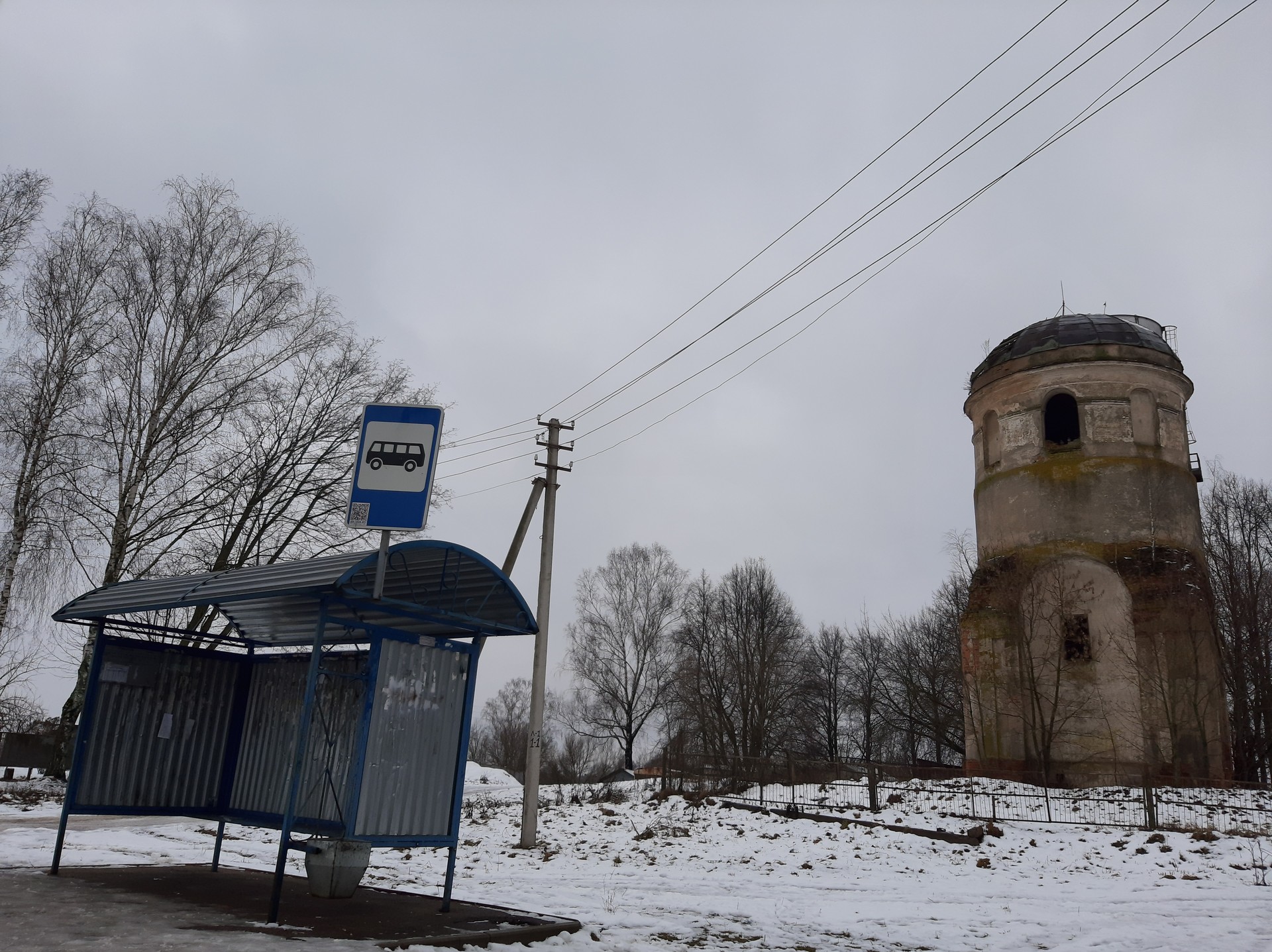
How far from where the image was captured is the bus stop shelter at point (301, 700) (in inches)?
320

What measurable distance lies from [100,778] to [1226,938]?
468 inches

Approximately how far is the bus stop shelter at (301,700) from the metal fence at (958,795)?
44.0 ft

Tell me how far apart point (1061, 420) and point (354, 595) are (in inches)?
1036

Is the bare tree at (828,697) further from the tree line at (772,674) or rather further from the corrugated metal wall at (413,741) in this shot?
the corrugated metal wall at (413,741)

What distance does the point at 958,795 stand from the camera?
21375 mm

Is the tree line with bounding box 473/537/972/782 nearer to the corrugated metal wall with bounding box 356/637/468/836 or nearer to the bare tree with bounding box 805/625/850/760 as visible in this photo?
the bare tree with bounding box 805/625/850/760

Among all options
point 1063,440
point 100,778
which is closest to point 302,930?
point 100,778

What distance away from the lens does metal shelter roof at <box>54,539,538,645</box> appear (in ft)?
26.1

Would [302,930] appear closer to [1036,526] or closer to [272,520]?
[272,520]

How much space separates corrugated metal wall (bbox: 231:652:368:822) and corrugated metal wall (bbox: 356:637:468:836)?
41 centimetres

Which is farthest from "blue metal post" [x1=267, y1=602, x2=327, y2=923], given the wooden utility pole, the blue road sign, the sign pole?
the wooden utility pole

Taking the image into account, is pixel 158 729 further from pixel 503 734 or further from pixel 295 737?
pixel 503 734

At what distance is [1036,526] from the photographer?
26953 millimetres

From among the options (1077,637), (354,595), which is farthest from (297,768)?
(1077,637)
